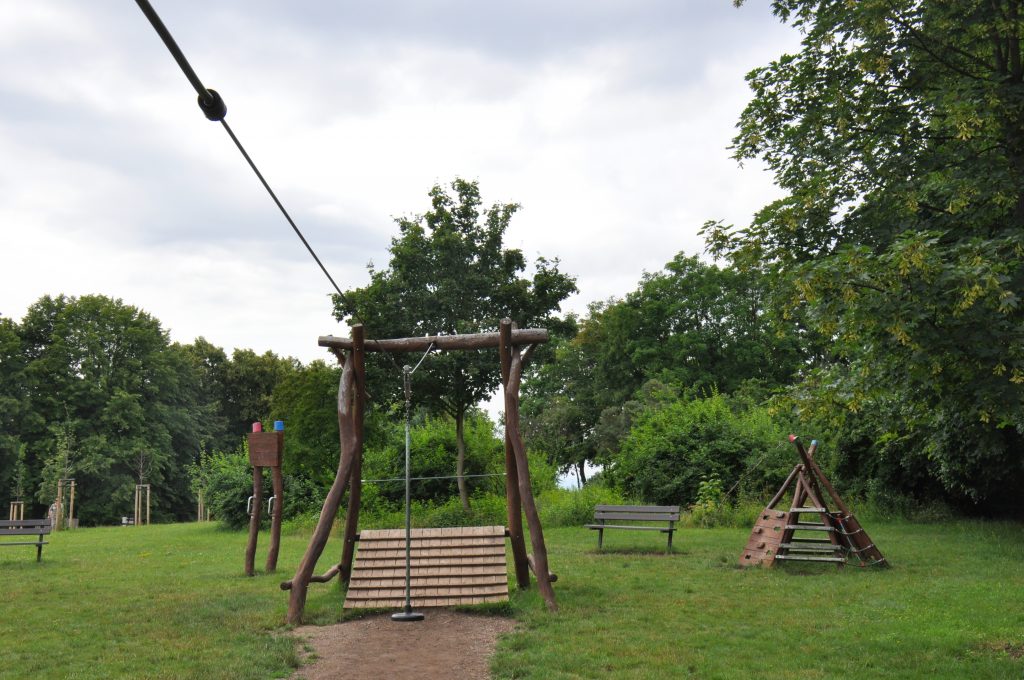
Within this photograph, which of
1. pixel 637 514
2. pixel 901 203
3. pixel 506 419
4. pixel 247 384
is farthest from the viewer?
pixel 247 384

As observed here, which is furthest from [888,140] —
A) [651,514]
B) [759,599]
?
[651,514]

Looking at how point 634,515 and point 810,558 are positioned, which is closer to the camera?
point 810,558

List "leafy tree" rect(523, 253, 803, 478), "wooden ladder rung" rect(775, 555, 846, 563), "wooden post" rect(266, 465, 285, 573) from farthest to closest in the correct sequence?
"leafy tree" rect(523, 253, 803, 478), "wooden post" rect(266, 465, 285, 573), "wooden ladder rung" rect(775, 555, 846, 563)

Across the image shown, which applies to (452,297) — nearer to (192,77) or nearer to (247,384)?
(192,77)

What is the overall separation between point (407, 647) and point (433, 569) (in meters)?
2.13

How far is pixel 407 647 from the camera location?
7895mm

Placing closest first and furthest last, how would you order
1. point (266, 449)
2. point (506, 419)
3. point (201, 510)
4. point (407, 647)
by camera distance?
point (407, 647)
point (506, 419)
point (266, 449)
point (201, 510)

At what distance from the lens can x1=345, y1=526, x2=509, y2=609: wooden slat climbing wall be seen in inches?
376

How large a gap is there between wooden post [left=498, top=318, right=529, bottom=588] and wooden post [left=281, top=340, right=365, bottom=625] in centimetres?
194

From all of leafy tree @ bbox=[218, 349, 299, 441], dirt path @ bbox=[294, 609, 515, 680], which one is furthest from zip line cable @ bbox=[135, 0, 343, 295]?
leafy tree @ bbox=[218, 349, 299, 441]

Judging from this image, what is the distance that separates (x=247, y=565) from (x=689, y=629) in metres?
7.73

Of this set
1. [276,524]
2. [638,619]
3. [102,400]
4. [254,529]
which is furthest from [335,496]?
[102,400]

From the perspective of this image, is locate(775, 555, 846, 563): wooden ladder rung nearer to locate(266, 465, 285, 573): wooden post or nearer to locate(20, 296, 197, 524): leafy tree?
locate(266, 465, 285, 573): wooden post

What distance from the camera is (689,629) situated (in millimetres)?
8281
